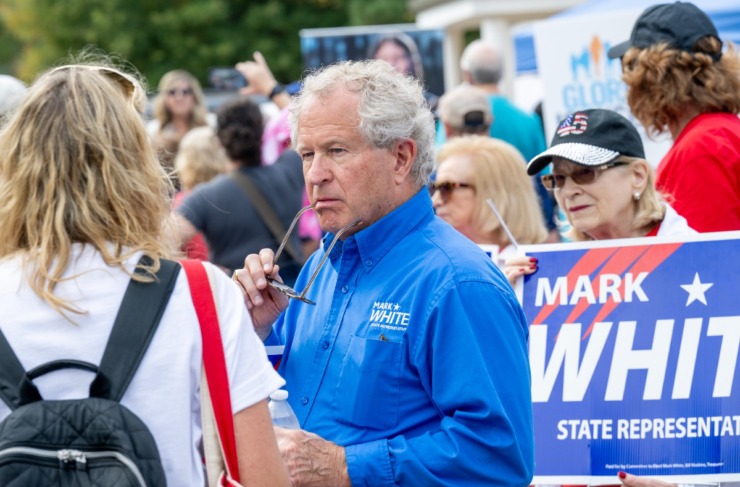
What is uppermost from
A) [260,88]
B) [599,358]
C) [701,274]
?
[260,88]

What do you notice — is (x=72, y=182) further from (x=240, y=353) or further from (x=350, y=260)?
(x=350, y=260)

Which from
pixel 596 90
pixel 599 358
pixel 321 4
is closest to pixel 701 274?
pixel 599 358

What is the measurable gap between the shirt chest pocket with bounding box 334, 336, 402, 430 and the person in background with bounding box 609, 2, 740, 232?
6.20 feet

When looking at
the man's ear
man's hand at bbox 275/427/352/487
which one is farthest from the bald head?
man's hand at bbox 275/427/352/487

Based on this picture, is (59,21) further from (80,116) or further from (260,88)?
(80,116)

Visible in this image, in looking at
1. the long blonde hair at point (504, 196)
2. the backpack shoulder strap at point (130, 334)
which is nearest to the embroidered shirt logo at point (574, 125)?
the long blonde hair at point (504, 196)

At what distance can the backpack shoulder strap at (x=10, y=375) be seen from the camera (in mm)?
2150

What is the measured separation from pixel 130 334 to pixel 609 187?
2.18m

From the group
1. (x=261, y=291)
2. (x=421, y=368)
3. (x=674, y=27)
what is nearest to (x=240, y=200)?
(x=674, y=27)

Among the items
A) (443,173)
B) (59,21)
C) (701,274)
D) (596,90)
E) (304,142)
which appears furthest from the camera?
(59,21)

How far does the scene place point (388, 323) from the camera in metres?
2.79

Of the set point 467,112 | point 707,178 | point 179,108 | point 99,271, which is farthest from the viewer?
point 179,108

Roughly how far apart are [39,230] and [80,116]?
247 mm

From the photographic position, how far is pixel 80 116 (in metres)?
2.27
